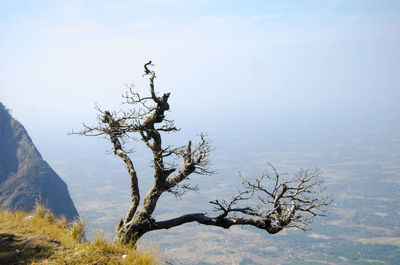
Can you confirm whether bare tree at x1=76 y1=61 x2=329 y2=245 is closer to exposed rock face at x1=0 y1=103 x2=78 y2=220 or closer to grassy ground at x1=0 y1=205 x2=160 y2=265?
grassy ground at x1=0 y1=205 x2=160 y2=265

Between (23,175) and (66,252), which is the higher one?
(23,175)

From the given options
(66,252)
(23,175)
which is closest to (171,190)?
(66,252)

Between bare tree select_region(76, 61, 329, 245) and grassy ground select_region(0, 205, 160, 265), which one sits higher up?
bare tree select_region(76, 61, 329, 245)

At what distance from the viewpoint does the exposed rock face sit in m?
66.3

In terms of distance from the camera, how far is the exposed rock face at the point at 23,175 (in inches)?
2611

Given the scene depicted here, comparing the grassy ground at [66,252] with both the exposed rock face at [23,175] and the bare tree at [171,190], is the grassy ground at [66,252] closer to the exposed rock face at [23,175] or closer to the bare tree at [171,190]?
the bare tree at [171,190]

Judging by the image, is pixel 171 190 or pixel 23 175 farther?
pixel 23 175

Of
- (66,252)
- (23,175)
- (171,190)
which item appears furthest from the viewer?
(23,175)

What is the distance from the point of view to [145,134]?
997cm

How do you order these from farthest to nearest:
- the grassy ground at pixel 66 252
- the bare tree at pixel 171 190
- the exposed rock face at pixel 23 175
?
the exposed rock face at pixel 23 175 → the bare tree at pixel 171 190 → the grassy ground at pixel 66 252

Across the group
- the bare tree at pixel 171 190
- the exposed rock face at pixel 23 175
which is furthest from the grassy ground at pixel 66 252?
the exposed rock face at pixel 23 175

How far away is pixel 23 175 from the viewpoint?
244ft

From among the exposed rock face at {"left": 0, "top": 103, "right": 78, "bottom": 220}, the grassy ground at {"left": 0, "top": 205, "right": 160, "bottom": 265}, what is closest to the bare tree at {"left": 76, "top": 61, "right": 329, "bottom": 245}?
the grassy ground at {"left": 0, "top": 205, "right": 160, "bottom": 265}

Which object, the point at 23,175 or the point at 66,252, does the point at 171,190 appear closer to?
the point at 66,252
